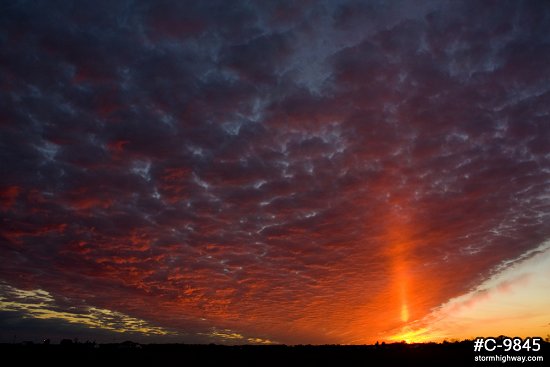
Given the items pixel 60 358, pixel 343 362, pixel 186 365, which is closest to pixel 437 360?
pixel 343 362

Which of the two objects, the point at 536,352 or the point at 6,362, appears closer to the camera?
the point at 6,362

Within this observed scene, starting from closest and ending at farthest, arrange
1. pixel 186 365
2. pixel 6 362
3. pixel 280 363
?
pixel 6 362 < pixel 186 365 < pixel 280 363

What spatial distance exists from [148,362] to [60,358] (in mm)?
8254

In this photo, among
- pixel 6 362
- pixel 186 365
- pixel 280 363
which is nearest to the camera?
pixel 6 362

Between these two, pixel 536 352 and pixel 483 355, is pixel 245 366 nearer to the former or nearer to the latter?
pixel 483 355

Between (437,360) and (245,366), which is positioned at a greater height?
(437,360)

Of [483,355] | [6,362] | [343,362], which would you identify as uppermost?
[483,355]

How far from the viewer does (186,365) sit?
32906mm

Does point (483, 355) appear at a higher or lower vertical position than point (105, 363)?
higher

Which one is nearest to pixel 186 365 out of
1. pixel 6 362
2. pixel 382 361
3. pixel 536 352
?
pixel 6 362

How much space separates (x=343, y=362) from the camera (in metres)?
36.3

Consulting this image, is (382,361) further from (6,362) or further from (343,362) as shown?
(6,362)

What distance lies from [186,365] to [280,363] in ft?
30.4

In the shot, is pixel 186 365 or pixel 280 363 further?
pixel 280 363
